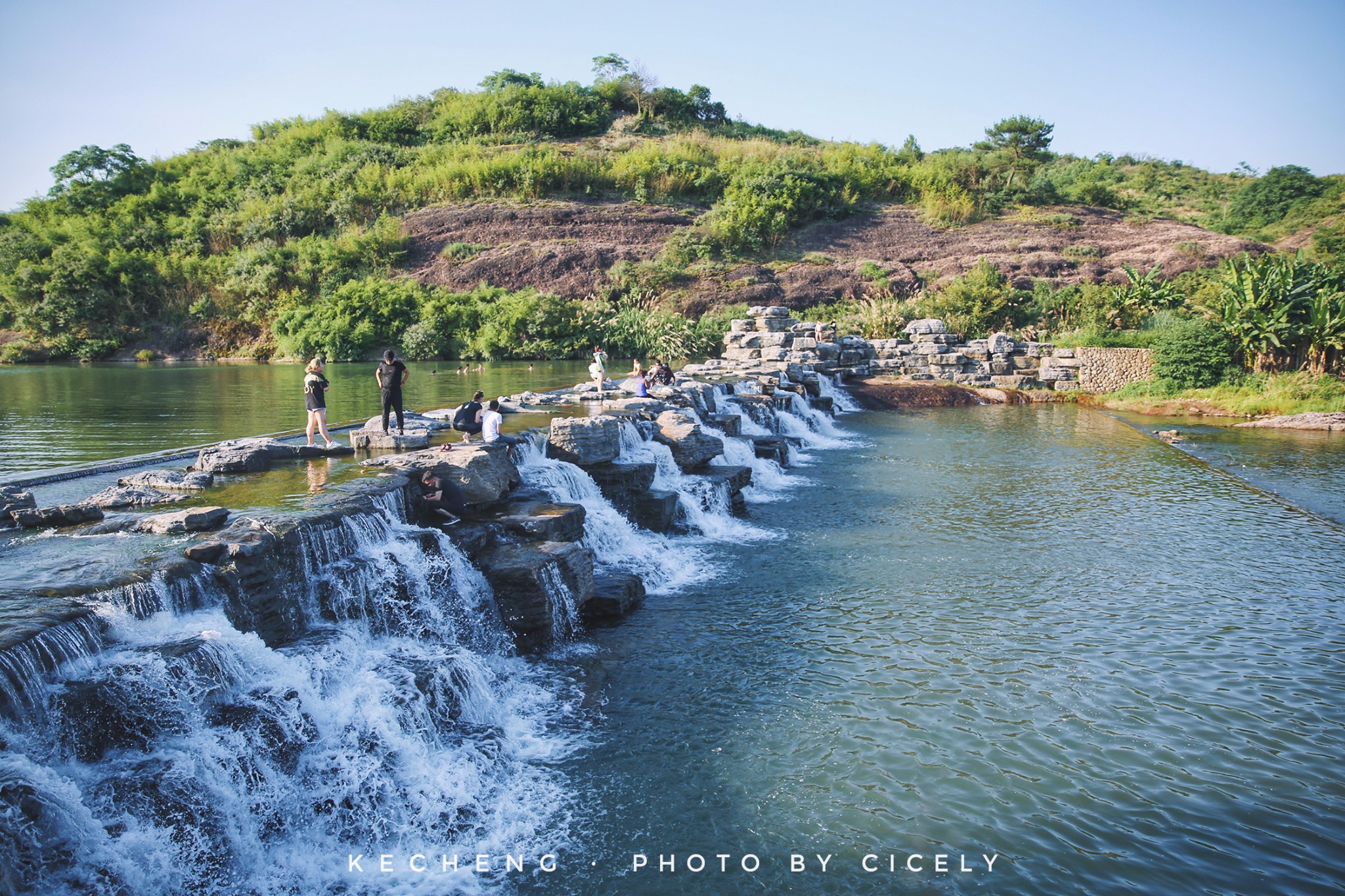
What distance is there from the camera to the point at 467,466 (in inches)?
351

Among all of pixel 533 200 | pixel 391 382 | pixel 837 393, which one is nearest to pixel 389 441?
pixel 391 382

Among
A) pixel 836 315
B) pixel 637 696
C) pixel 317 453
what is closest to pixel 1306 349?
pixel 836 315

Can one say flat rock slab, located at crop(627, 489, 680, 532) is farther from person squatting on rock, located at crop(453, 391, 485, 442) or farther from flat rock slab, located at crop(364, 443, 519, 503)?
person squatting on rock, located at crop(453, 391, 485, 442)

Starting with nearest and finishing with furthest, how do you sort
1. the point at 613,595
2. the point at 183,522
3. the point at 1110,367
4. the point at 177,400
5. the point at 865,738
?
the point at 865,738 → the point at 183,522 → the point at 613,595 → the point at 177,400 → the point at 1110,367

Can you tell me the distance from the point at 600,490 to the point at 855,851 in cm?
690

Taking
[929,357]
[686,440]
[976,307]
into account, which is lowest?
[686,440]

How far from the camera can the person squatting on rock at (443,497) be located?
875cm

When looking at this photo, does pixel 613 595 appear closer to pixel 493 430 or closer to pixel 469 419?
pixel 493 430

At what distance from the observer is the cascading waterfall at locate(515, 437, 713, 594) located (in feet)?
32.7

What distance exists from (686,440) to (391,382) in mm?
4844

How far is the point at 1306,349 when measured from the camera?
67.6 feet

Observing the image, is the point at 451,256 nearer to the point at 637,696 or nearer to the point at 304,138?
the point at 304,138

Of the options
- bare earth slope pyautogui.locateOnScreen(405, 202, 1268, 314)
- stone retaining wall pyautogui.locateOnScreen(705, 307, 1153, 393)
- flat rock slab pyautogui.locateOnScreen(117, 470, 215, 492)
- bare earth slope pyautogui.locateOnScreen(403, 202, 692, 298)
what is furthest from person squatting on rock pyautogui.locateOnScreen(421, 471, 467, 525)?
bare earth slope pyautogui.locateOnScreen(403, 202, 692, 298)

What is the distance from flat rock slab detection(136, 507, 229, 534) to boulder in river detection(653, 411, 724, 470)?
731 centimetres
